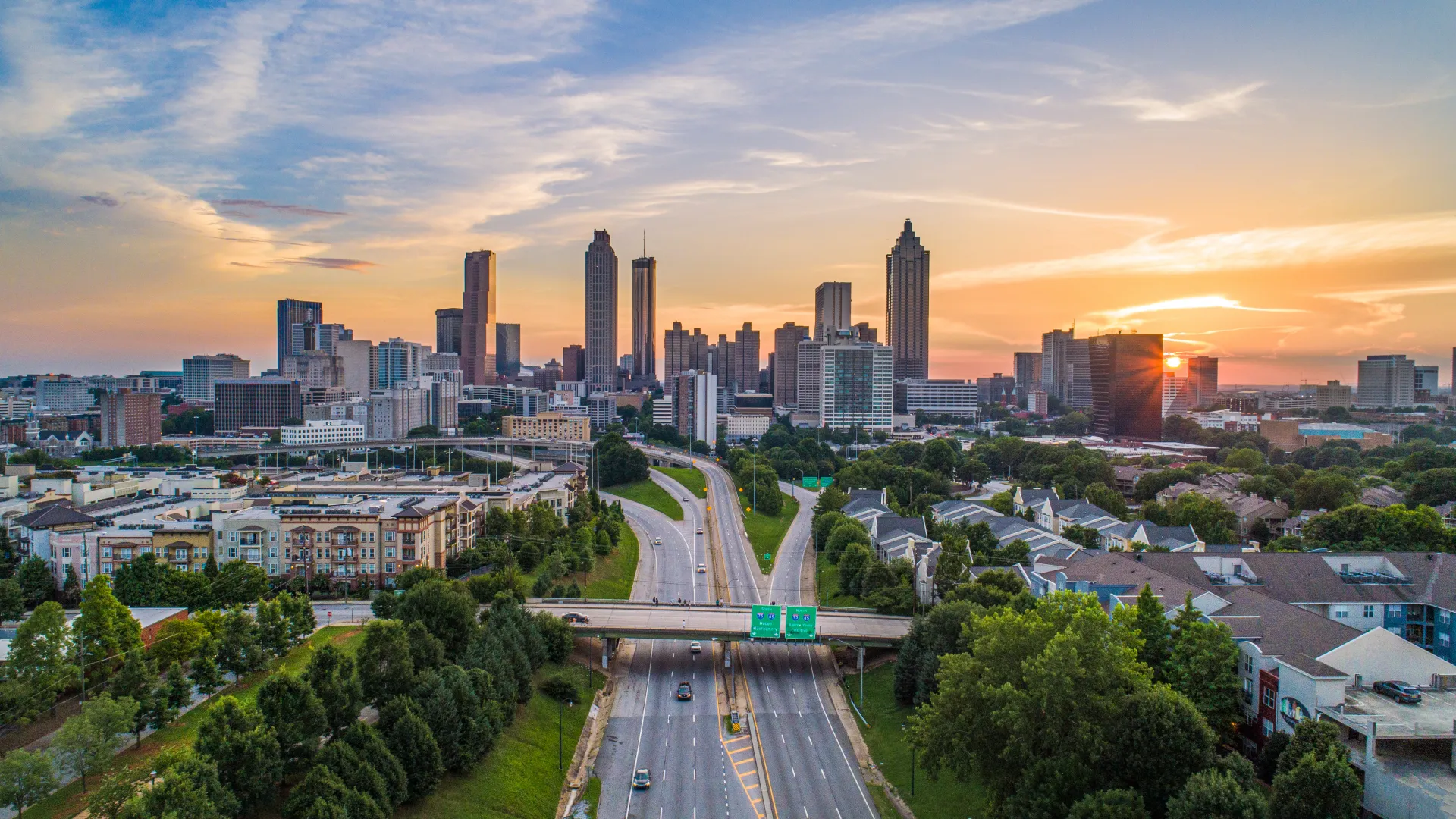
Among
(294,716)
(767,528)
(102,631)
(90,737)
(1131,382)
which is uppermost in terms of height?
(1131,382)

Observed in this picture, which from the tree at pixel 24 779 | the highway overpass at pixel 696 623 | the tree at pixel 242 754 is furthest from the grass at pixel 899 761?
the tree at pixel 24 779

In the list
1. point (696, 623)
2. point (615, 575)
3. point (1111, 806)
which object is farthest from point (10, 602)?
point (1111, 806)

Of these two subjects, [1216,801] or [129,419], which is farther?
[129,419]

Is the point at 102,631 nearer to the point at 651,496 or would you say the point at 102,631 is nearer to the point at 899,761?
the point at 899,761

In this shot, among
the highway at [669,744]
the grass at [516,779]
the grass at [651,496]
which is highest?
the grass at [651,496]

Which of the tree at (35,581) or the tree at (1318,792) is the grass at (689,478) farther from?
the tree at (1318,792)

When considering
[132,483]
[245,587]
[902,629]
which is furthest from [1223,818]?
[132,483]
